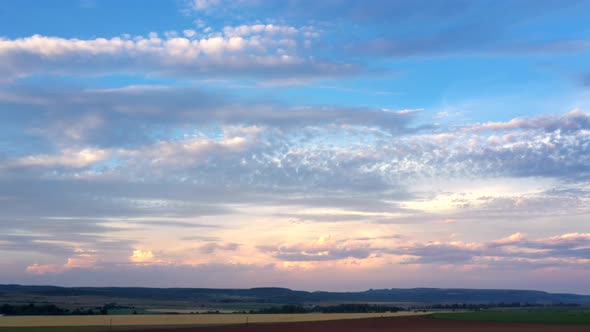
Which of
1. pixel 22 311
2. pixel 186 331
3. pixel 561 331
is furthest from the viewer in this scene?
pixel 22 311

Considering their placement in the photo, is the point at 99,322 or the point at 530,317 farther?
the point at 530,317

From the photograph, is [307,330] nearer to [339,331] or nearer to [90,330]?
[339,331]

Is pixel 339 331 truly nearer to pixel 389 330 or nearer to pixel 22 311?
pixel 389 330

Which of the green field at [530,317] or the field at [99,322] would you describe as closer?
the field at [99,322]

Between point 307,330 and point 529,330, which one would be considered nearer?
point 529,330

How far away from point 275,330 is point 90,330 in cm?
2377

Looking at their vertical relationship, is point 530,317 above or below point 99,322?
below

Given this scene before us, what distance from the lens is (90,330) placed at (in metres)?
84.1

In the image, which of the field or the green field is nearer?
the field

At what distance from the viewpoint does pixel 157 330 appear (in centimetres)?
8381

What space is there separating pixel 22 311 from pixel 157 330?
8522 cm

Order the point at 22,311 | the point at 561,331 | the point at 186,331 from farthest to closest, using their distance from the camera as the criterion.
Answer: the point at 22,311
the point at 186,331
the point at 561,331

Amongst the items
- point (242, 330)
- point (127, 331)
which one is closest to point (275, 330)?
point (242, 330)

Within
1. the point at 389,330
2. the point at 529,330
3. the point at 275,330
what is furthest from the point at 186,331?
the point at 529,330
